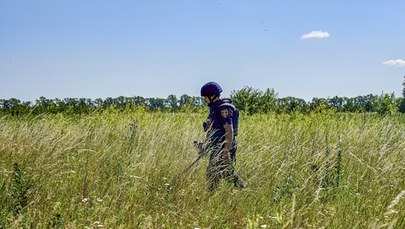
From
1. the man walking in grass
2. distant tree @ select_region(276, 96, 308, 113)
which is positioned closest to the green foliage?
distant tree @ select_region(276, 96, 308, 113)

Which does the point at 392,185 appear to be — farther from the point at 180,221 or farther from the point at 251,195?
the point at 180,221

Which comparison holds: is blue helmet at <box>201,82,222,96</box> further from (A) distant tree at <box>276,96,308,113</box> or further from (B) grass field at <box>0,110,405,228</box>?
(A) distant tree at <box>276,96,308,113</box>

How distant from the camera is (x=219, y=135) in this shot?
5.12 meters

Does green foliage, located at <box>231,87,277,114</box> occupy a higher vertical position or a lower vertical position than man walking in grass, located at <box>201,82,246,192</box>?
higher

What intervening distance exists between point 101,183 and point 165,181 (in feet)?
2.48

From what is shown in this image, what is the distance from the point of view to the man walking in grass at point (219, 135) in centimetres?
461

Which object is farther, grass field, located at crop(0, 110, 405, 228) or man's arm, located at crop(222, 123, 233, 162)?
man's arm, located at crop(222, 123, 233, 162)

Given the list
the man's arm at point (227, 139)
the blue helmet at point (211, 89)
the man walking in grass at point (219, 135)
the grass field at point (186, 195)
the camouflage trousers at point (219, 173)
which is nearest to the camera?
the grass field at point (186, 195)

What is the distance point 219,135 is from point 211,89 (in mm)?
635

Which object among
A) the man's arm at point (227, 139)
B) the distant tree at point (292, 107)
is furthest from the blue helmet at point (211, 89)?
the distant tree at point (292, 107)

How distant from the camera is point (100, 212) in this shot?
344 cm

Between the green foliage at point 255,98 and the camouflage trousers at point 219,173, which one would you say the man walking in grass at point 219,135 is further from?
the green foliage at point 255,98

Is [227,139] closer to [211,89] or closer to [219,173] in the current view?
[219,173]

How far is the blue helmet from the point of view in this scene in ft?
16.8
